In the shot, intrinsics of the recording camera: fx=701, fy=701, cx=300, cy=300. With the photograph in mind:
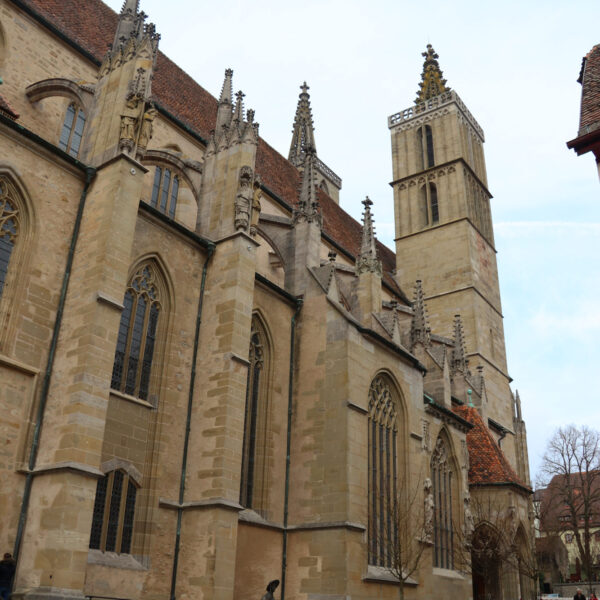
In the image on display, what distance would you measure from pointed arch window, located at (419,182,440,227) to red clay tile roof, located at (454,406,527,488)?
1258 centimetres

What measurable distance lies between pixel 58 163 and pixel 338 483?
8503 millimetres

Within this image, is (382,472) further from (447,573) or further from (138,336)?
(138,336)

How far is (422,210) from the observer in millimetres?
35656

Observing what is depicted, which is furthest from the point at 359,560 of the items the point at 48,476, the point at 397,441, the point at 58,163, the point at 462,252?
the point at 462,252

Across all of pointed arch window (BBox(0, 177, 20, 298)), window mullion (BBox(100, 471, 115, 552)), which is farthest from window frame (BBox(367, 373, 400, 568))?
pointed arch window (BBox(0, 177, 20, 298))

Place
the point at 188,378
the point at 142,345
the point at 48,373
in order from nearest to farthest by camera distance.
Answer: the point at 48,373, the point at 142,345, the point at 188,378

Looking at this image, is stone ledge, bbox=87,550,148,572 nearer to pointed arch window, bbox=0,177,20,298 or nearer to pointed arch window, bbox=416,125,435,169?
pointed arch window, bbox=0,177,20,298

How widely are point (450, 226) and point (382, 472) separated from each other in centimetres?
1939

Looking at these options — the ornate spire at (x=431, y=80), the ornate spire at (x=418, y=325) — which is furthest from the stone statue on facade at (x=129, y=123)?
the ornate spire at (x=431, y=80)

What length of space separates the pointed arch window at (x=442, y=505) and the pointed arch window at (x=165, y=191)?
10.1 meters

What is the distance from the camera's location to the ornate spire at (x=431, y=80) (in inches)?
1555

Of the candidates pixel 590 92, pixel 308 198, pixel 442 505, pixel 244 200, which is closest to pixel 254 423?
pixel 244 200

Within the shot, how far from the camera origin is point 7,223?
11.6 m

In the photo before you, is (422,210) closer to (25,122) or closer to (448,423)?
(448,423)
